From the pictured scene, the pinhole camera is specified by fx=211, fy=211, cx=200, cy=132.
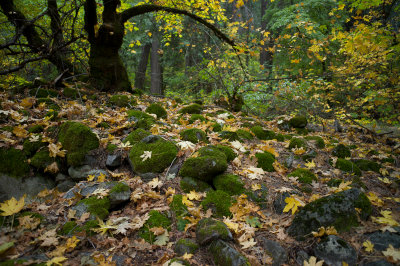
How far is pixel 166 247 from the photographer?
2283 millimetres

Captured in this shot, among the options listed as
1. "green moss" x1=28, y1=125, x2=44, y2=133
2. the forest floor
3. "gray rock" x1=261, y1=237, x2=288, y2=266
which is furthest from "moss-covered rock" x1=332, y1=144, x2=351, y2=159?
"green moss" x1=28, y1=125, x2=44, y2=133

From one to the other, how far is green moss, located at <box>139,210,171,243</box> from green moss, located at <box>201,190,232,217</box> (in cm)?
54

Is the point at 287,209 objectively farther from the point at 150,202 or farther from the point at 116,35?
the point at 116,35

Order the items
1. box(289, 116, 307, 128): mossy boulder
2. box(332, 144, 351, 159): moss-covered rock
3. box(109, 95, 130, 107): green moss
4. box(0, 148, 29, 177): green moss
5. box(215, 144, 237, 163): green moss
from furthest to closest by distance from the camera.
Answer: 1. box(289, 116, 307, 128): mossy boulder
2. box(109, 95, 130, 107): green moss
3. box(332, 144, 351, 159): moss-covered rock
4. box(215, 144, 237, 163): green moss
5. box(0, 148, 29, 177): green moss

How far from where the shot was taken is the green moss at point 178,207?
264 centimetres

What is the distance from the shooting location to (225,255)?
6.68 feet

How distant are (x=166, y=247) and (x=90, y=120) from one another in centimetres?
337

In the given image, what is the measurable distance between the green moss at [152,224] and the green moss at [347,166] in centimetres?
344

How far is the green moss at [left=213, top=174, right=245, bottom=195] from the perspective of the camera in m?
3.05

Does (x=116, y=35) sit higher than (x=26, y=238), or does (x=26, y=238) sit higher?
(x=116, y=35)

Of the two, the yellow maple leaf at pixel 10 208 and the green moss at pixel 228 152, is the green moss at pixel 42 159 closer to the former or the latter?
the yellow maple leaf at pixel 10 208

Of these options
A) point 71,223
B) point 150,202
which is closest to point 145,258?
point 150,202

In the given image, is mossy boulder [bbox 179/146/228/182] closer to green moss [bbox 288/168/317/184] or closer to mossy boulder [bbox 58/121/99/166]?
green moss [bbox 288/168/317/184]

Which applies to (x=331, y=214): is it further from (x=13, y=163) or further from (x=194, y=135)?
(x=13, y=163)
